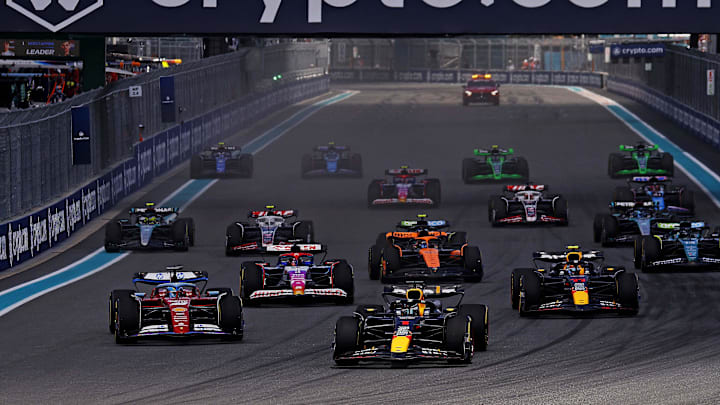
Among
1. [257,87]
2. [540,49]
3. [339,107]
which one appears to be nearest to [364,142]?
[257,87]

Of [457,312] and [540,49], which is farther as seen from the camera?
[540,49]

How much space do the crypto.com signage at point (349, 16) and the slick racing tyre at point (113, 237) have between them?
12.6ft

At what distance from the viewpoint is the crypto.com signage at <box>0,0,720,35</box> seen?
29234 mm

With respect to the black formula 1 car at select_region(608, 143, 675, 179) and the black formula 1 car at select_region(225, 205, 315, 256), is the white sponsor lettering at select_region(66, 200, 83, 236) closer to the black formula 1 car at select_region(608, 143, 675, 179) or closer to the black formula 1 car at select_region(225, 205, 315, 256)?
the black formula 1 car at select_region(225, 205, 315, 256)

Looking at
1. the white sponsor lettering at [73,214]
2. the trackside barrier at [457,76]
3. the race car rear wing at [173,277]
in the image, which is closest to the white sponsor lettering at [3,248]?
the white sponsor lettering at [73,214]

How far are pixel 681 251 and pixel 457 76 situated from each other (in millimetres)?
86227

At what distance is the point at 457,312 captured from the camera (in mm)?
18516

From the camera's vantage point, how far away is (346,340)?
59.1 ft

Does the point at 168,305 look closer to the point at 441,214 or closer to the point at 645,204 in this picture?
the point at 645,204

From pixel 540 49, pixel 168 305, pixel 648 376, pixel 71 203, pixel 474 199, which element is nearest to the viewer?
pixel 648 376

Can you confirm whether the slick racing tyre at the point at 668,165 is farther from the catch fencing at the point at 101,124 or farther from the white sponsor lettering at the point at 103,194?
the white sponsor lettering at the point at 103,194

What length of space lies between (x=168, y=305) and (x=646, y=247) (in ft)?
31.3

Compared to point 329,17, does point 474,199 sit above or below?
below

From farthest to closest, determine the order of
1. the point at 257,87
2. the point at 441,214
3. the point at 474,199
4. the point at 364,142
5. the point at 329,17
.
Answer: the point at 257,87, the point at 364,142, the point at 474,199, the point at 441,214, the point at 329,17
